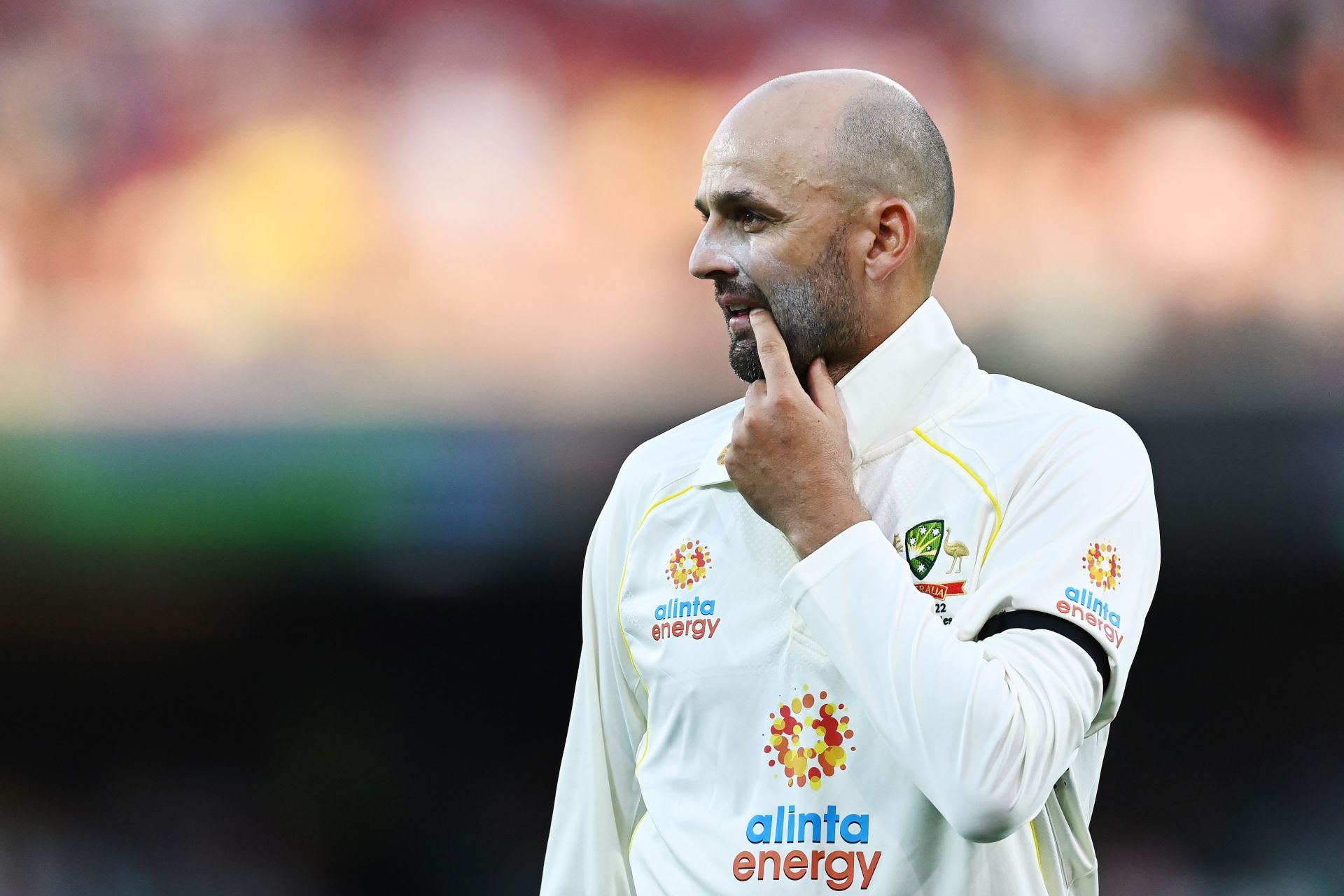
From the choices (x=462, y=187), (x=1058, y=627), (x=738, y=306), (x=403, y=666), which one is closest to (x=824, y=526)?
(x=1058, y=627)

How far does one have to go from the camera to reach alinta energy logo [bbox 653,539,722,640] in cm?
187

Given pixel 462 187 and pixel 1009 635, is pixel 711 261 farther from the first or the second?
pixel 462 187

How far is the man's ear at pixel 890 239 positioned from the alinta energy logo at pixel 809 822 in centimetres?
56

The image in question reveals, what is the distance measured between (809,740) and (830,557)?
0.89 ft

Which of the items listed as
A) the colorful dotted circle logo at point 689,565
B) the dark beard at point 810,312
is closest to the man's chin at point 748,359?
the dark beard at point 810,312

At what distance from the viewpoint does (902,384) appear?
1.88 meters

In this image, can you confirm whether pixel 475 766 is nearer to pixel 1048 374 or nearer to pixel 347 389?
pixel 347 389

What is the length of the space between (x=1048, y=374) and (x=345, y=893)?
2791mm

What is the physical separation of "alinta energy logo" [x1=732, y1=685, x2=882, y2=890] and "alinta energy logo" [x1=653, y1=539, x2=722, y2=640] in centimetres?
17

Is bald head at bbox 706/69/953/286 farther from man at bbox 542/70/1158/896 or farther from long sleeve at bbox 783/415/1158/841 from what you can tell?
long sleeve at bbox 783/415/1158/841

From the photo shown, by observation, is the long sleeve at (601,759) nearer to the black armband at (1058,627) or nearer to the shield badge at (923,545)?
the shield badge at (923,545)

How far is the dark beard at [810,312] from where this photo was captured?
6.09 feet

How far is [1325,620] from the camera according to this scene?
444 centimetres

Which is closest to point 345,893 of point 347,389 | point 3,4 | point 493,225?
point 347,389
